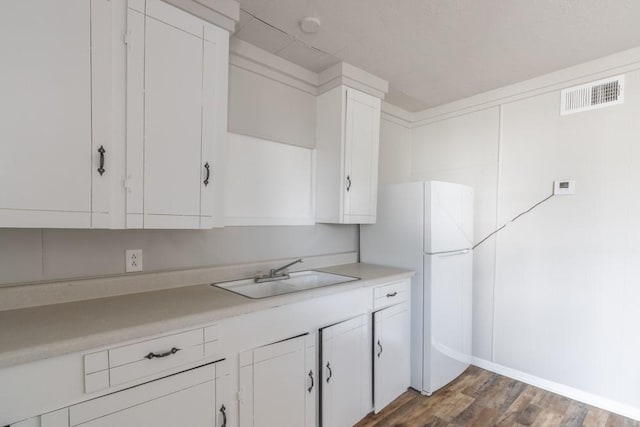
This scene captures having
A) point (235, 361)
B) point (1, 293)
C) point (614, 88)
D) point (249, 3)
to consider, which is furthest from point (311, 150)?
point (614, 88)

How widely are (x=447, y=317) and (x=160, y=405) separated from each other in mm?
1999

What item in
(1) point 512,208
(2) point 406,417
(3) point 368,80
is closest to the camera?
(2) point 406,417

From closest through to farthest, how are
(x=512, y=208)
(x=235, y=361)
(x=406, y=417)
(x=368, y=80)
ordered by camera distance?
(x=235, y=361) < (x=406, y=417) < (x=368, y=80) < (x=512, y=208)

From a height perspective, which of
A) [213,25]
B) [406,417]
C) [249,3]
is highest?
A: [249,3]

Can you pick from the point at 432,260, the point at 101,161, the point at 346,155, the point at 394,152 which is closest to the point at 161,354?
the point at 101,161

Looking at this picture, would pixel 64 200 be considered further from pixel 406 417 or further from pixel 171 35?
pixel 406 417

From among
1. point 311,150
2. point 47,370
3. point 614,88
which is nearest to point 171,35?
point 311,150

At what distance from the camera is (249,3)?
1621 mm

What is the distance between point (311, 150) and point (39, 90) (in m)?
1.62

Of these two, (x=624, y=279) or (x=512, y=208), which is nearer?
(x=624, y=279)

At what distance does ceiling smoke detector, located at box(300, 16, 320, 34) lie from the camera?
1728mm

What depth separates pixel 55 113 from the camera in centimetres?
116

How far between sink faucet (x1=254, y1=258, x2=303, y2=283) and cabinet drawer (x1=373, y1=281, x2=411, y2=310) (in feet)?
1.93

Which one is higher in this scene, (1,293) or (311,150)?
(311,150)
